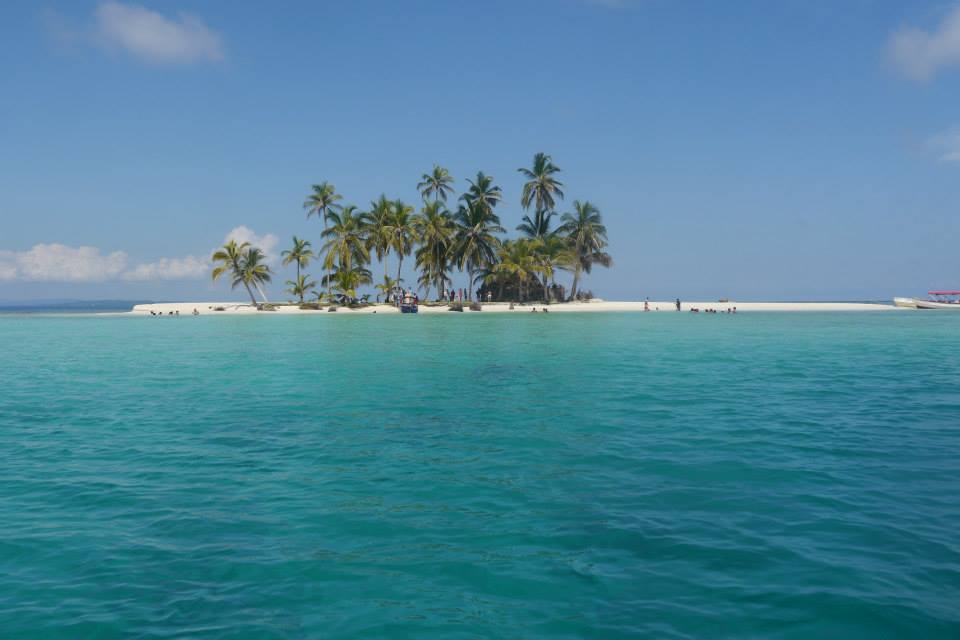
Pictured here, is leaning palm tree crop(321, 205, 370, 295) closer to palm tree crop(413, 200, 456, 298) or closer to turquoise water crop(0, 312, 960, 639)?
palm tree crop(413, 200, 456, 298)

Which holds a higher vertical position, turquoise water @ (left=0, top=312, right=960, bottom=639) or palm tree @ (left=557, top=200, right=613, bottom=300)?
palm tree @ (left=557, top=200, right=613, bottom=300)

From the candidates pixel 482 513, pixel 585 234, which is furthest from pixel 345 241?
pixel 482 513

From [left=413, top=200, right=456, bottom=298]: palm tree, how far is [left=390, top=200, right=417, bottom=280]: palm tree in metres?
0.88

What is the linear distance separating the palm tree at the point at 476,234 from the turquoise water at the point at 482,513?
58.3 m

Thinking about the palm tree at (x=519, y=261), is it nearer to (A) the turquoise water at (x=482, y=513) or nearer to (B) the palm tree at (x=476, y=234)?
(B) the palm tree at (x=476, y=234)

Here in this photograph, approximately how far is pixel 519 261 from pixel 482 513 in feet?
225

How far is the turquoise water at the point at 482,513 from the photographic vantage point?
5.32 meters

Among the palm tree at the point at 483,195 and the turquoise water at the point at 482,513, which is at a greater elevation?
the palm tree at the point at 483,195

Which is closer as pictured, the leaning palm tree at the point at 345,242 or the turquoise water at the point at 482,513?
the turquoise water at the point at 482,513

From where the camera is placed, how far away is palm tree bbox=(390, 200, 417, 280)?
74.4 m

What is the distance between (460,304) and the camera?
246ft

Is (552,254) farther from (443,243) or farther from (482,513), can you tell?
(482,513)

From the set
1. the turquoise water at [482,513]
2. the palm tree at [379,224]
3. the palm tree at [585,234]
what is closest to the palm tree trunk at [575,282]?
the palm tree at [585,234]

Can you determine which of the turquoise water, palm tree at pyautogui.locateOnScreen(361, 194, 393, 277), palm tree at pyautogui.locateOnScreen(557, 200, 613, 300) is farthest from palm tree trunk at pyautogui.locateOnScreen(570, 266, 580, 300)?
the turquoise water
